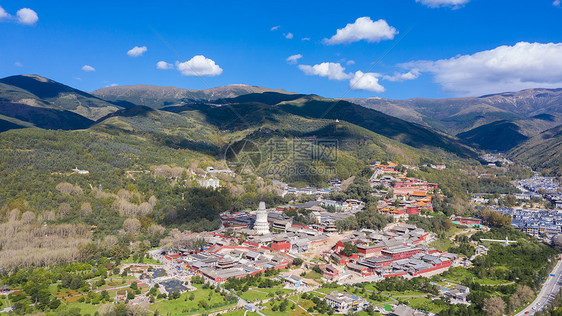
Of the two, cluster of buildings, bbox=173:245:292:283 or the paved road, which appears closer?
the paved road

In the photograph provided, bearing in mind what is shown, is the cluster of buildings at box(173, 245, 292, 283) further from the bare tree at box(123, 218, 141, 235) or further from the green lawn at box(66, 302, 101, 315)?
the green lawn at box(66, 302, 101, 315)

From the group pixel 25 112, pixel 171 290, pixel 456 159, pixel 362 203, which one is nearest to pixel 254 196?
pixel 362 203

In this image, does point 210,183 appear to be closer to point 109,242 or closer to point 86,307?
point 109,242

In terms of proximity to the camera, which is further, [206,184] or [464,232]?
[206,184]

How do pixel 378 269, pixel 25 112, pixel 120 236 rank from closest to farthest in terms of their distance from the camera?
pixel 378 269, pixel 120 236, pixel 25 112

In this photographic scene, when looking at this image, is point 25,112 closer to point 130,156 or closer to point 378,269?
point 130,156

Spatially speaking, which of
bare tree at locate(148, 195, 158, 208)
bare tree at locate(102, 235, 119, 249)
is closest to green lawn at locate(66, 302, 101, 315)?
bare tree at locate(102, 235, 119, 249)

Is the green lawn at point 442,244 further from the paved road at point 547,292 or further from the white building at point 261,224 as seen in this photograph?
the white building at point 261,224
